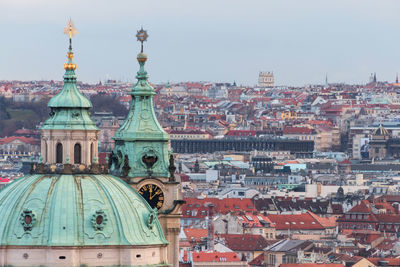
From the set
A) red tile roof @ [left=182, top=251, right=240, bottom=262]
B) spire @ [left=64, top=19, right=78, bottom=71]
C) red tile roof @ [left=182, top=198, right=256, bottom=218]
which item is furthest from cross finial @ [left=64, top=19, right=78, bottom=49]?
red tile roof @ [left=182, top=198, right=256, bottom=218]

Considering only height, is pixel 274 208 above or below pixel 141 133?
below

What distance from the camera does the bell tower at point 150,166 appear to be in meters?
45.0

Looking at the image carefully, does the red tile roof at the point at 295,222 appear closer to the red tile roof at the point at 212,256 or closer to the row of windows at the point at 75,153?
the red tile roof at the point at 212,256

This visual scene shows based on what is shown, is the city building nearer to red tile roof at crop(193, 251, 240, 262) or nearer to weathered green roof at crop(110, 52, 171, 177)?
weathered green roof at crop(110, 52, 171, 177)

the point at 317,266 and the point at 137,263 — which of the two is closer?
the point at 137,263

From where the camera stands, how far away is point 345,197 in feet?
434

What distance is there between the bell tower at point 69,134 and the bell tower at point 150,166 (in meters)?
6.86

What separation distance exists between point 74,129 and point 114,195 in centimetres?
151

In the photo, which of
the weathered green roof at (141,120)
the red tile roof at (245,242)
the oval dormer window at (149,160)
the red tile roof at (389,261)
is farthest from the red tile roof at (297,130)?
the oval dormer window at (149,160)

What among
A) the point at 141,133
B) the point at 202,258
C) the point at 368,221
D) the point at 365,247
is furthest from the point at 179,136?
the point at 141,133

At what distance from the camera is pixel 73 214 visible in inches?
1422

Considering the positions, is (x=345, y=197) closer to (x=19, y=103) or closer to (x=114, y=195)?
(x=19, y=103)

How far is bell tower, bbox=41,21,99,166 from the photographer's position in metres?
37.5

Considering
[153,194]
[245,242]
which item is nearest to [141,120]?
[153,194]
